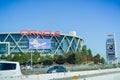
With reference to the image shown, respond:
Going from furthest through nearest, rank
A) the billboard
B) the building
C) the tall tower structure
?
the building → the billboard → the tall tower structure

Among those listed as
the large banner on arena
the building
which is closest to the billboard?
the building

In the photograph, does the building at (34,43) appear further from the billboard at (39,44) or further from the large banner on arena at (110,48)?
the large banner on arena at (110,48)

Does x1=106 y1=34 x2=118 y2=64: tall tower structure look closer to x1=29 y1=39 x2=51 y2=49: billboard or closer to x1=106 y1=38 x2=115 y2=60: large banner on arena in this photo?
x1=106 y1=38 x2=115 y2=60: large banner on arena

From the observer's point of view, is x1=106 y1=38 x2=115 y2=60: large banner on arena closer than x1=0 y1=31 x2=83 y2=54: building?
Yes

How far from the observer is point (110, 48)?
255 ft

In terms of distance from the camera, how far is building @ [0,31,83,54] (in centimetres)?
13698

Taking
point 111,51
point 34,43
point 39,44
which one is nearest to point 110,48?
point 111,51

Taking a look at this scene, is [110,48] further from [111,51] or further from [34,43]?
[34,43]

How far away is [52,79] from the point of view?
94.6ft

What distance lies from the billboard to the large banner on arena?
5561 centimetres

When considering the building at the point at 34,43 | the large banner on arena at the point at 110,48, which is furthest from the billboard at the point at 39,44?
the large banner on arena at the point at 110,48

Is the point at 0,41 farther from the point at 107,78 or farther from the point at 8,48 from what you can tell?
the point at 107,78

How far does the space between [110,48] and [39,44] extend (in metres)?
63.6

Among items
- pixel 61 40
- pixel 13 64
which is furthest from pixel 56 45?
pixel 13 64
